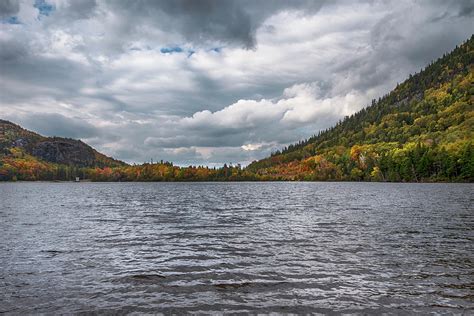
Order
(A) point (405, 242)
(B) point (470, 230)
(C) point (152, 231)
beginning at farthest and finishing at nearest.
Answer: (C) point (152, 231)
(B) point (470, 230)
(A) point (405, 242)

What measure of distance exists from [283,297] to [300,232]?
915 inches

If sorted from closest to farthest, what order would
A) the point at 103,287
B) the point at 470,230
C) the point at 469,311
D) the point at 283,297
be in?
the point at 469,311 < the point at 283,297 < the point at 103,287 < the point at 470,230

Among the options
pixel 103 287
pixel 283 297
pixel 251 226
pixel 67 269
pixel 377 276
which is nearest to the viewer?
pixel 283 297

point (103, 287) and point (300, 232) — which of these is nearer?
point (103, 287)

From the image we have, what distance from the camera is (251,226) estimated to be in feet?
155

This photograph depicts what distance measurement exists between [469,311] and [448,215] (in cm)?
4547

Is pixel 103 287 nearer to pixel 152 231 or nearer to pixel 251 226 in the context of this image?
pixel 152 231

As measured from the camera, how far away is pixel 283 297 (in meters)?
18.7

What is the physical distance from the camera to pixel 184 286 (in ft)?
68.8

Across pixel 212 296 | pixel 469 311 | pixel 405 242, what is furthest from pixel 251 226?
pixel 469 311

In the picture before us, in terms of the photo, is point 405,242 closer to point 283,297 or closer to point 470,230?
point 470,230

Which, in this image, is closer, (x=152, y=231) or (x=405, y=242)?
(x=405, y=242)

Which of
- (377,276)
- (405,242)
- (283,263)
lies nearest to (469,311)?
(377,276)


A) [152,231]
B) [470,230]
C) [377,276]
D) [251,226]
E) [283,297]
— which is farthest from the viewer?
[251,226]
